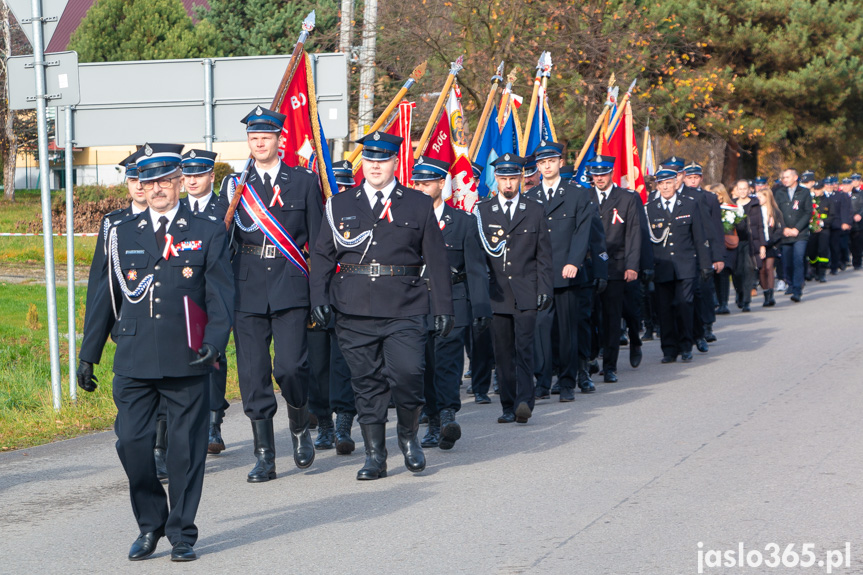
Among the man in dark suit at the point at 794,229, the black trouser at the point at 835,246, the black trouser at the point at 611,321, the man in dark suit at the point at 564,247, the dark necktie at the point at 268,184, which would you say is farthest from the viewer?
the black trouser at the point at 835,246

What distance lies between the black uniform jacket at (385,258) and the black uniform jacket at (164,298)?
1558mm

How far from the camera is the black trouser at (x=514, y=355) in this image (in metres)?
9.35

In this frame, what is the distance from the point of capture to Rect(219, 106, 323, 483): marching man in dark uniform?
24.6 feet

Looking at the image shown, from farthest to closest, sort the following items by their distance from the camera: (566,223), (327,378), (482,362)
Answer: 1. (566,223)
2. (482,362)
3. (327,378)

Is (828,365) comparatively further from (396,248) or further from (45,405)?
(45,405)

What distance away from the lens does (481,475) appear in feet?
24.8

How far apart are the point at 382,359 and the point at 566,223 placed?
371 centimetres

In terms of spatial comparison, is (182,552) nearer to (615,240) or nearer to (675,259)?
(615,240)

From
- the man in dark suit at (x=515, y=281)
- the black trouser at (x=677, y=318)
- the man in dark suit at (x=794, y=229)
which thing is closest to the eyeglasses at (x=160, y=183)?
the man in dark suit at (x=515, y=281)

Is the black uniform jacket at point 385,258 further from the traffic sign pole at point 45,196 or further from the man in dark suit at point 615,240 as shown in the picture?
the man in dark suit at point 615,240

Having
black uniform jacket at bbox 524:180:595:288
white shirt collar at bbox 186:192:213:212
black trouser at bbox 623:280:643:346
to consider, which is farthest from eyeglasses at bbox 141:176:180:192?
black trouser at bbox 623:280:643:346

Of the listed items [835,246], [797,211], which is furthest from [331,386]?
[835,246]

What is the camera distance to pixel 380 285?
7367 mm

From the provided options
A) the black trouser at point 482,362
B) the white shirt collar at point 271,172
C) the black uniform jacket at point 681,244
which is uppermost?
the white shirt collar at point 271,172
